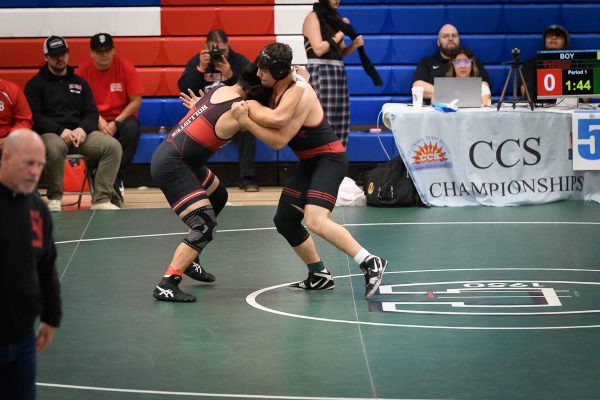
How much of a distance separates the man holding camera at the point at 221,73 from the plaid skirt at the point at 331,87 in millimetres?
882

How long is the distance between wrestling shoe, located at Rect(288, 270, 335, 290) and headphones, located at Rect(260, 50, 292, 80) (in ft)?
3.96

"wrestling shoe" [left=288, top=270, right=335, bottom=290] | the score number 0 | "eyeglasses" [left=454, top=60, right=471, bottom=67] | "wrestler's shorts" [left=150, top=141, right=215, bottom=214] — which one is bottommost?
→ "wrestling shoe" [left=288, top=270, right=335, bottom=290]

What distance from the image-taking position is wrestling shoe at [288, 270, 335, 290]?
22.0ft

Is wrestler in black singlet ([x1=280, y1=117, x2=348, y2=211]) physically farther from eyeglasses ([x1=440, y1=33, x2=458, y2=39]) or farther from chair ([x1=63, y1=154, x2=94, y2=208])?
eyeglasses ([x1=440, y1=33, x2=458, y2=39])

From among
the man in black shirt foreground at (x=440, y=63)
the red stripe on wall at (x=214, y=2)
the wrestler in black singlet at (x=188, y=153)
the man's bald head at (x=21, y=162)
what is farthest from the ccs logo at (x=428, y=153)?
the man's bald head at (x=21, y=162)

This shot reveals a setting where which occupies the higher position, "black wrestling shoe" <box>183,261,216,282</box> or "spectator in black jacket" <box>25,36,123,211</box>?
"spectator in black jacket" <box>25,36,123,211</box>

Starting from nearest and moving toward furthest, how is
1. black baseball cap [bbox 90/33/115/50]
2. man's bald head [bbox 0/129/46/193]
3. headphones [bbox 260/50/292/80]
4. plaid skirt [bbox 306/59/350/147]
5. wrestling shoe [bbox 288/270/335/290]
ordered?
man's bald head [bbox 0/129/46/193], headphones [bbox 260/50/292/80], wrestling shoe [bbox 288/270/335/290], plaid skirt [bbox 306/59/350/147], black baseball cap [bbox 90/33/115/50]

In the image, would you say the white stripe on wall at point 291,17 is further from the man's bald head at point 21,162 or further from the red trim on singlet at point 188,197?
the man's bald head at point 21,162

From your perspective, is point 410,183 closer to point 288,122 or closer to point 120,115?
point 120,115

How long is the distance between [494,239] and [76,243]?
3017mm

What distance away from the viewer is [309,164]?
662 cm

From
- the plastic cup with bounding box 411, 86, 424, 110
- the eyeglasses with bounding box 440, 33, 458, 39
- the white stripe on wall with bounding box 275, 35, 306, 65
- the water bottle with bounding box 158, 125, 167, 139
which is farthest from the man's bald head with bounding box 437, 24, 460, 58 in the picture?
the water bottle with bounding box 158, 125, 167, 139

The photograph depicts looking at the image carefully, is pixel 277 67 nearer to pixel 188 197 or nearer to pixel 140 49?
pixel 188 197

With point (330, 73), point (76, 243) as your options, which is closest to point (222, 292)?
point (76, 243)
